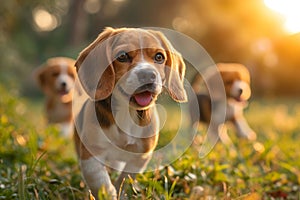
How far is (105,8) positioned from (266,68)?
13.2 m

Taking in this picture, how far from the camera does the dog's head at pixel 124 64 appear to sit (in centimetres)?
331

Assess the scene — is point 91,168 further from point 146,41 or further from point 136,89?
point 146,41

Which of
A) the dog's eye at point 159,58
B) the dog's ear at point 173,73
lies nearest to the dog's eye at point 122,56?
the dog's eye at point 159,58

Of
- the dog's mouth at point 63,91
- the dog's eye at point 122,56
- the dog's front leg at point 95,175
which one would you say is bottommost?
the dog's front leg at point 95,175

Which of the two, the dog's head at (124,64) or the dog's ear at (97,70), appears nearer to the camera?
the dog's head at (124,64)

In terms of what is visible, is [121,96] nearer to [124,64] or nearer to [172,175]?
[124,64]

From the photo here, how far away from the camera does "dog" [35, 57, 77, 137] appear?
837 cm

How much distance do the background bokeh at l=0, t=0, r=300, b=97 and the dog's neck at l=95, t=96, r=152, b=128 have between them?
38.9 feet

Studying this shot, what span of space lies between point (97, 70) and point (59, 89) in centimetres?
508

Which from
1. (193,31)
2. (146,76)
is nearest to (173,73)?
(146,76)

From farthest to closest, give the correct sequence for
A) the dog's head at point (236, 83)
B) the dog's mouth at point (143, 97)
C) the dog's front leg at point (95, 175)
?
1. the dog's head at point (236, 83)
2. the dog's front leg at point (95, 175)
3. the dog's mouth at point (143, 97)

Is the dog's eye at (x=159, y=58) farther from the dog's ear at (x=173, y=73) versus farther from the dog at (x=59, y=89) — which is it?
the dog at (x=59, y=89)

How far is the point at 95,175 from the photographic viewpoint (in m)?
3.41

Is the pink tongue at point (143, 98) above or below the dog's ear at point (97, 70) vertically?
below
